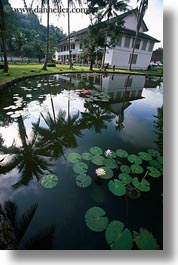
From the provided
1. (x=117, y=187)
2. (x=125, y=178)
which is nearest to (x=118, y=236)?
(x=117, y=187)

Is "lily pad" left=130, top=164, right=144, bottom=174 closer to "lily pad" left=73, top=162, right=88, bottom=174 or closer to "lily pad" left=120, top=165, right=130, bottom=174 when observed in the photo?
"lily pad" left=120, top=165, right=130, bottom=174

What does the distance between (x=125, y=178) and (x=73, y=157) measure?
679 millimetres

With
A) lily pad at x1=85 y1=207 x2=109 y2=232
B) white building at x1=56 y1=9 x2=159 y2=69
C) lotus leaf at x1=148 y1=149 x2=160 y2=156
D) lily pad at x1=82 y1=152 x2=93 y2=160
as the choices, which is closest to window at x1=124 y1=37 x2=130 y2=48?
white building at x1=56 y1=9 x2=159 y2=69


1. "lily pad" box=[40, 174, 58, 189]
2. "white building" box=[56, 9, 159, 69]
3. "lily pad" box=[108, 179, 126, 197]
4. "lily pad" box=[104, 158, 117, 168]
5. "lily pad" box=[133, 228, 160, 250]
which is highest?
"white building" box=[56, 9, 159, 69]

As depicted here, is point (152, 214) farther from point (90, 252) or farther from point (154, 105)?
point (154, 105)

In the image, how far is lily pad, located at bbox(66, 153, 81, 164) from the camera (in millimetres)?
1829

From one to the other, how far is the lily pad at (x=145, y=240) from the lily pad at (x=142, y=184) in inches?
15.8

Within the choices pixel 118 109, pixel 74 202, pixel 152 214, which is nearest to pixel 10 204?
pixel 74 202

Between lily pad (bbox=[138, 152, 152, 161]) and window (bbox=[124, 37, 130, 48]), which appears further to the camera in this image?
window (bbox=[124, 37, 130, 48])

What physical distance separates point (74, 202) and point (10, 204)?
549 mm

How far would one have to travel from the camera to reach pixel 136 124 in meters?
3.14

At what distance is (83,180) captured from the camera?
5.05 ft

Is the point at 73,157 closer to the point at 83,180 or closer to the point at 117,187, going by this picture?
the point at 83,180

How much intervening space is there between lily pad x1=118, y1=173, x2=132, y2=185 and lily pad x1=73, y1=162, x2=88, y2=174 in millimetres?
388
